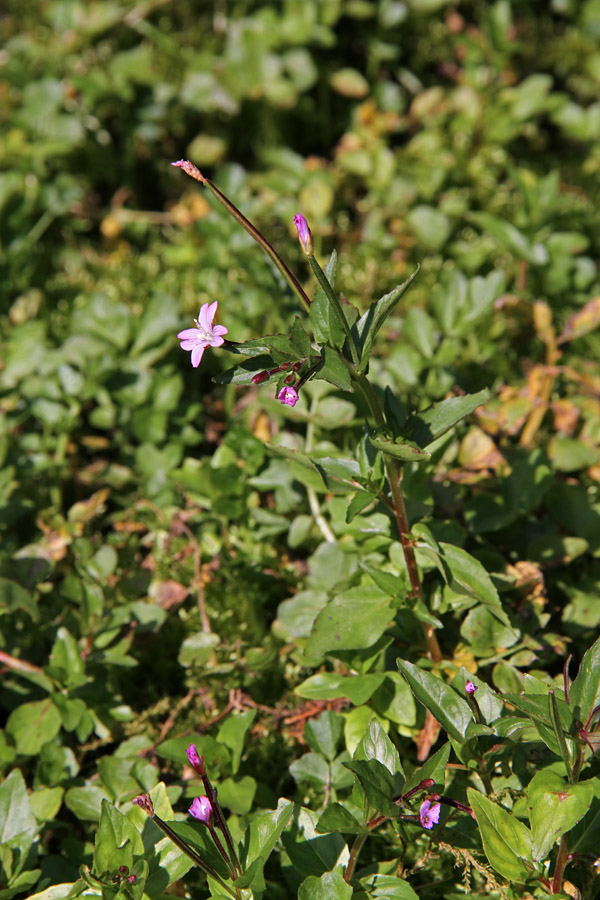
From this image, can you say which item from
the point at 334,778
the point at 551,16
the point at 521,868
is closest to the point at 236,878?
the point at 334,778

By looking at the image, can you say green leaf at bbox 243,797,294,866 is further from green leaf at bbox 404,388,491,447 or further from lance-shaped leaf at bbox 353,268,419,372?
lance-shaped leaf at bbox 353,268,419,372

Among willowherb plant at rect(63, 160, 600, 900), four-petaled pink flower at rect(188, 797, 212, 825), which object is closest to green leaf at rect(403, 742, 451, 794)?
willowherb plant at rect(63, 160, 600, 900)

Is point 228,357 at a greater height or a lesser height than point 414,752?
greater

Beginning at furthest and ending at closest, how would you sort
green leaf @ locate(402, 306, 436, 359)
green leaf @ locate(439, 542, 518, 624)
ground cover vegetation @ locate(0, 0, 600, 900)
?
green leaf @ locate(402, 306, 436, 359) → green leaf @ locate(439, 542, 518, 624) → ground cover vegetation @ locate(0, 0, 600, 900)

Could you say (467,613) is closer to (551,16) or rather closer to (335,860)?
(335,860)

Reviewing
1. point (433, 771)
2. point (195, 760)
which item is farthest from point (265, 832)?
point (433, 771)

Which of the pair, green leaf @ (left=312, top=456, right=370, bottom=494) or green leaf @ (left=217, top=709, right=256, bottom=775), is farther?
green leaf @ (left=217, top=709, right=256, bottom=775)
